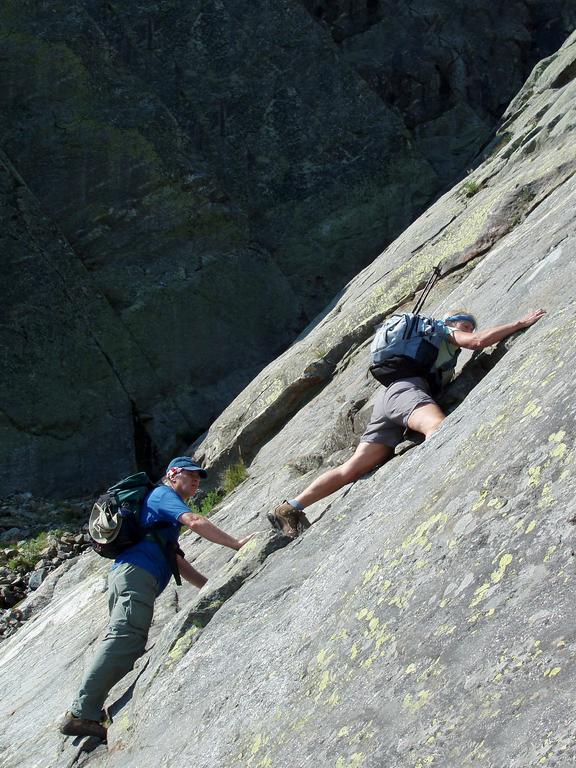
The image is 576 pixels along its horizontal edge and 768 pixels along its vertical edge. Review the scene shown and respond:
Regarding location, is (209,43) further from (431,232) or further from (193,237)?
(431,232)

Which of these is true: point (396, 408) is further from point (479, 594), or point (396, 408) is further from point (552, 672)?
point (552, 672)

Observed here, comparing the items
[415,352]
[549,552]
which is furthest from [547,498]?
[415,352]

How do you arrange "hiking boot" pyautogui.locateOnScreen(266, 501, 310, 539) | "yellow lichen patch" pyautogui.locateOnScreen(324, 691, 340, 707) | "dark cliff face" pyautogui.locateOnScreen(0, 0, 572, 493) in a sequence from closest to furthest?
"yellow lichen patch" pyautogui.locateOnScreen(324, 691, 340, 707), "hiking boot" pyautogui.locateOnScreen(266, 501, 310, 539), "dark cliff face" pyautogui.locateOnScreen(0, 0, 572, 493)

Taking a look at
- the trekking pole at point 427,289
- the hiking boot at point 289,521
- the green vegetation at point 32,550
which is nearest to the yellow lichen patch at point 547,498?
the hiking boot at point 289,521

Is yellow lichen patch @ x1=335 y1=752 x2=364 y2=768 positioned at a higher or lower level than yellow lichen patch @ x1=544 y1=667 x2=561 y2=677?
higher

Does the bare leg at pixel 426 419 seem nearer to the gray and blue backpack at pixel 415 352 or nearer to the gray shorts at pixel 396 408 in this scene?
the gray shorts at pixel 396 408

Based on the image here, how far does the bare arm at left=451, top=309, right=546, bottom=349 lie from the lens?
8.65 m

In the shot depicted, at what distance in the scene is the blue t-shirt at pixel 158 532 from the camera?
28.4 ft

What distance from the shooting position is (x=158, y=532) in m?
8.83

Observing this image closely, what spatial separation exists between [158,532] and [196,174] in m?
16.9

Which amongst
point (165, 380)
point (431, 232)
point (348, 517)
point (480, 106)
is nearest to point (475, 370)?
point (348, 517)

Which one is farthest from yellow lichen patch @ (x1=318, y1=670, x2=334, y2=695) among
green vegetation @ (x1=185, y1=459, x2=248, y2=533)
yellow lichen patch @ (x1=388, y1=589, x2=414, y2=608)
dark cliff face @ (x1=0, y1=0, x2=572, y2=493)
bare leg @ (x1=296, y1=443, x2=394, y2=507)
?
dark cliff face @ (x1=0, y1=0, x2=572, y2=493)

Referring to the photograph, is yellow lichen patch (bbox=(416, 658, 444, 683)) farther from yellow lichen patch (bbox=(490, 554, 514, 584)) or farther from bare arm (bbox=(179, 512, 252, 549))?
bare arm (bbox=(179, 512, 252, 549))

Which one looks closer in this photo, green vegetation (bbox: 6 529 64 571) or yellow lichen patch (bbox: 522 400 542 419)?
yellow lichen patch (bbox: 522 400 542 419)
